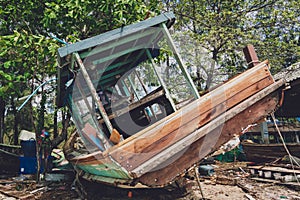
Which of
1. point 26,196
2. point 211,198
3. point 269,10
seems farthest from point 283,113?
point 26,196

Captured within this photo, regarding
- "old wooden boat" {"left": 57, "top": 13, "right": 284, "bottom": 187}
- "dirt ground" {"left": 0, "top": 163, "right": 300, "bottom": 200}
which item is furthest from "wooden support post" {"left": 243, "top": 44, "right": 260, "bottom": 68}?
"dirt ground" {"left": 0, "top": 163, "right": 300, "bottom": 200}

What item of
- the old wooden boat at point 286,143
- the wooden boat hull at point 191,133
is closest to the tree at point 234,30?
the old wooden boat at point 286,143

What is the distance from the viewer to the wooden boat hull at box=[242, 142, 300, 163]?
9711mm

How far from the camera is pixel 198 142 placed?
11.7 ft

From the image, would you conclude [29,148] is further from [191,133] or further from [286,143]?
[286,143]

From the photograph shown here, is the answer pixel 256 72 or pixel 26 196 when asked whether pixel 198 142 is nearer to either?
pixel 256 72

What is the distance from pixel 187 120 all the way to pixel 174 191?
3.01 metres

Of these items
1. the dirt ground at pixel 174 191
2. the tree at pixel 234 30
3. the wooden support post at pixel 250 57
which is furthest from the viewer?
the tree at pixel 234 30

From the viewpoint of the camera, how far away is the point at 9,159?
11.1 metres

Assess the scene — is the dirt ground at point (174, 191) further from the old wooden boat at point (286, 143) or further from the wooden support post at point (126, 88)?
the wooden support post at point (126, 88)

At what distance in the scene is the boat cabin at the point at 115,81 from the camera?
4.26 meters

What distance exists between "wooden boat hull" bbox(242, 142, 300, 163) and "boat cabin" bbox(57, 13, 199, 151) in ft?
→ 17.0

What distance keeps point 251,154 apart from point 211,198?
586 centimetres

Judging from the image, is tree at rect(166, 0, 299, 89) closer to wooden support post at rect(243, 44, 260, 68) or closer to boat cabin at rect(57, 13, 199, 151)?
boat cabin at rect(57, 13, 199, 151)
